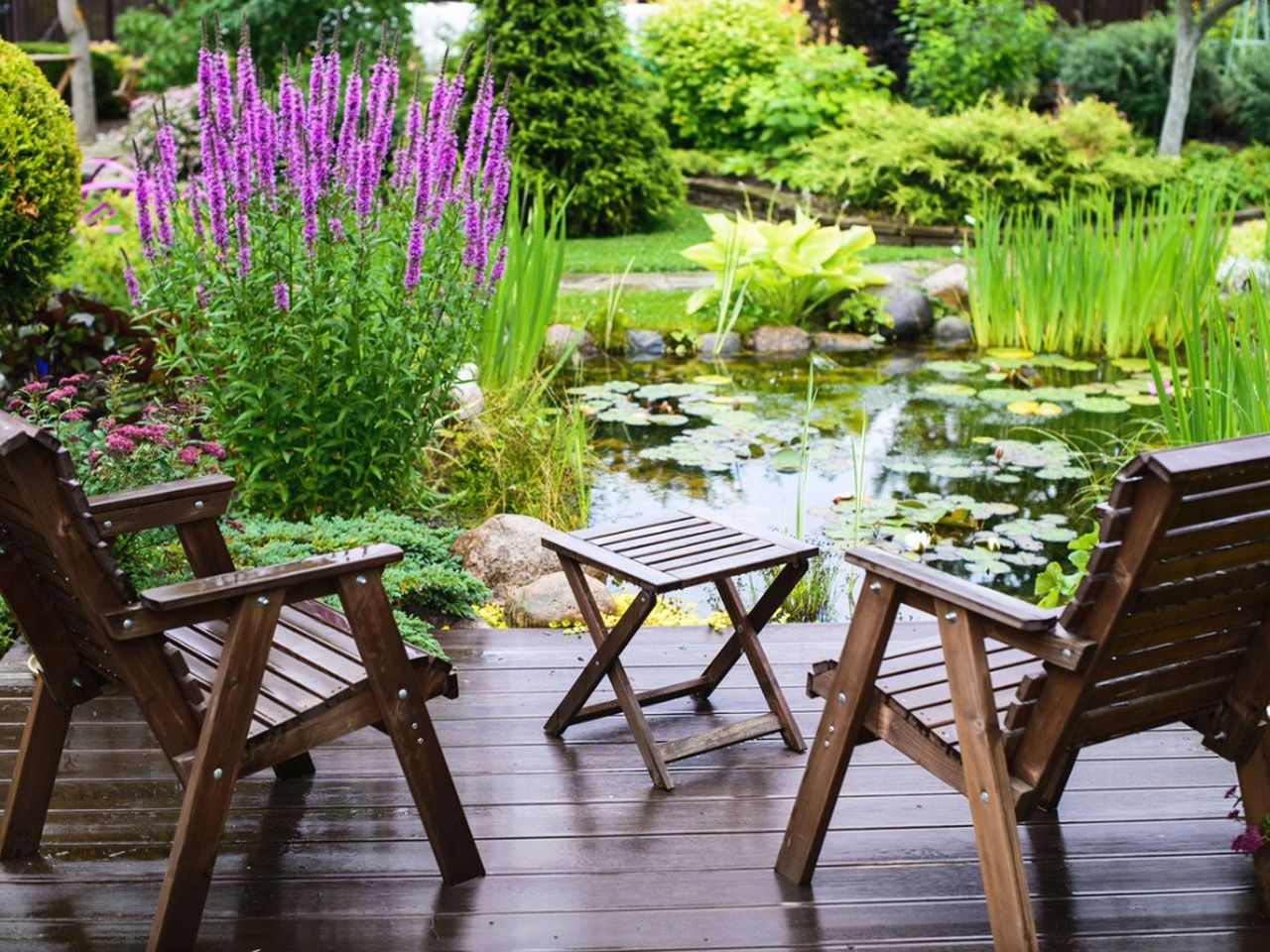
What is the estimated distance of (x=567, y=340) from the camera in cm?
783

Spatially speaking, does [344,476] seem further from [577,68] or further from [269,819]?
[577,68]

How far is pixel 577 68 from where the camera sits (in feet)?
37.4

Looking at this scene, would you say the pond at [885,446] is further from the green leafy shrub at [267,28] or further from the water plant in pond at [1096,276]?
the green leafy shrub at [267,28]

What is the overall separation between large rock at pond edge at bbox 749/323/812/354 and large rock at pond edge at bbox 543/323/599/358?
1054 mm

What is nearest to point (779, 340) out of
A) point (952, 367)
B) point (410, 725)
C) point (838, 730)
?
point (952, 367)

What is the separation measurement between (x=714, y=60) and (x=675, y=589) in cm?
1193

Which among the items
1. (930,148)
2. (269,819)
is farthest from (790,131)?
(269,819)

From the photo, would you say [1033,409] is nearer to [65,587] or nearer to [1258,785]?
[1258,785]

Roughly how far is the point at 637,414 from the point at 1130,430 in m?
2.37

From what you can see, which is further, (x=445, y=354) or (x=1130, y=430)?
(x=1130, y=430)

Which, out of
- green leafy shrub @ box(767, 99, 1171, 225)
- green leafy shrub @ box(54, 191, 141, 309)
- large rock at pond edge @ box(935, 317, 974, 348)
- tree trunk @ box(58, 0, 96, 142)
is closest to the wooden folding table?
green leafy shrub @ box(54, 191, 141, 309)

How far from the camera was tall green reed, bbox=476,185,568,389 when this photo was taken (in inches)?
239

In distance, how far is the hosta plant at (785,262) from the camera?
855cm

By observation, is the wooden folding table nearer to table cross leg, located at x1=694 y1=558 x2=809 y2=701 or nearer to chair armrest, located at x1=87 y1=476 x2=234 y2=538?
table cross leg, located at x1=694 y1=558 x2=809 y2=701
